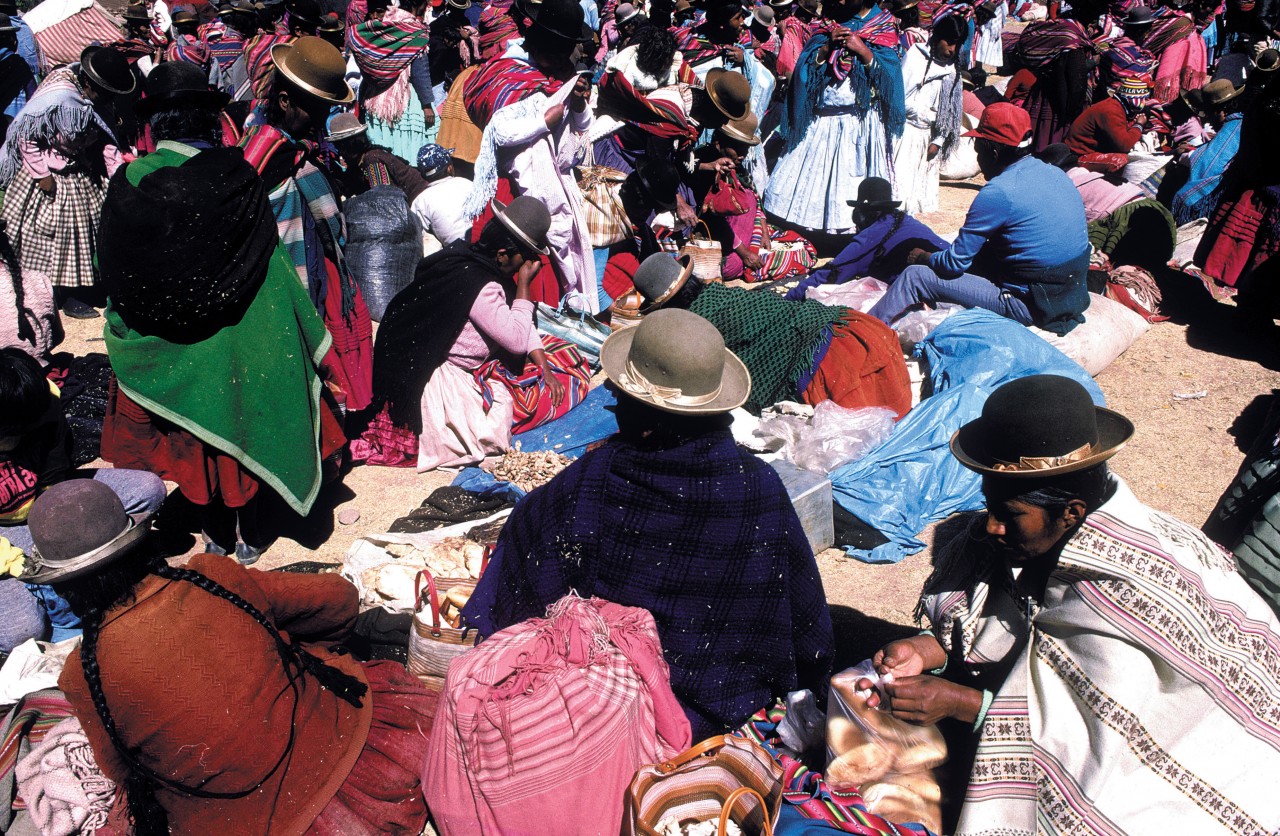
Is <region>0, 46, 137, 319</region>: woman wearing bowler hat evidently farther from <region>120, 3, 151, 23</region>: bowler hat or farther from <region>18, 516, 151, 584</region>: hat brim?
<region>18, 516, 151, 584</region>: hat brim

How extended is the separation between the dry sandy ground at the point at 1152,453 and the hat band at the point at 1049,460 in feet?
5.13

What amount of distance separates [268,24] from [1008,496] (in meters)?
8.97

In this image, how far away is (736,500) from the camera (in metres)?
2.61

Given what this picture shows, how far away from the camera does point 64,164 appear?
625cm

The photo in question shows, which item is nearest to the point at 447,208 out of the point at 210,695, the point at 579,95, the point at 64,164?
the point at 579,95

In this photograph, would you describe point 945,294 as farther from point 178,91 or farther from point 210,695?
point 210,695

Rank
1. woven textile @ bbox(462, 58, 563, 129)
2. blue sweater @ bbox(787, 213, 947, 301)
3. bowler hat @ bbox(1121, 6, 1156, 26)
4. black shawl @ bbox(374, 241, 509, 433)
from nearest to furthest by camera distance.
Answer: black shawl @ bbox(374, 241, 509, 433) → woven textile @ bbox(462, 58, 563, 129) → blue sweater @ bbox(787, 213, 947, 301) → bowler hat @ bbox(1121, 6, 1156, 26)

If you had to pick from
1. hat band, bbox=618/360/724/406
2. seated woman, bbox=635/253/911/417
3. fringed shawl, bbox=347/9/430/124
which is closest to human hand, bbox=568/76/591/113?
seated woman, bbox=635/253/911/417

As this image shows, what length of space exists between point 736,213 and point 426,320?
3.41 meters

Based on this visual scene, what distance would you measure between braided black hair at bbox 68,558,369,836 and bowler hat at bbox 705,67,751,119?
5442 millimetres

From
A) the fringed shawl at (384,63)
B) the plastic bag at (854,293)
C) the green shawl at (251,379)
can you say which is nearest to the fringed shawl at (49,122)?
the green shawl at (251,379)

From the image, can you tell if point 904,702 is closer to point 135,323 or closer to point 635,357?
point 635,357

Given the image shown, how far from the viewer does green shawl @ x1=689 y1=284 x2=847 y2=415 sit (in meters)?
5.20

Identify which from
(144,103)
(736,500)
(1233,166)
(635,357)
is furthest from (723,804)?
(1233,166)
